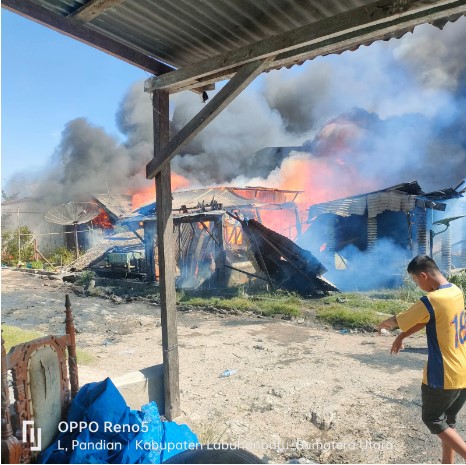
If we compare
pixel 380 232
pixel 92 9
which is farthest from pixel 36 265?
pixel 92 9

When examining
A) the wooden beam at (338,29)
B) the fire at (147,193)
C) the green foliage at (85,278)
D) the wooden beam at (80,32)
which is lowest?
the green foliage at (85,278)

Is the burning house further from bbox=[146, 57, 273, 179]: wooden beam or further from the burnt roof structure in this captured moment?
bbox=[146, 57, 273, 179]: wooden beam

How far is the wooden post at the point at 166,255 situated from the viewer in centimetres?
413

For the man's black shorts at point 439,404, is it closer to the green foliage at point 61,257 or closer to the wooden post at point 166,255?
the wooden post at point 166,255

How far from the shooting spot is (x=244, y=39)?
11.7 ft

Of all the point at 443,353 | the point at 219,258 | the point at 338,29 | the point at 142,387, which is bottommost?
the point at 142,387

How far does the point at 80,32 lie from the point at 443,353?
3.86 m

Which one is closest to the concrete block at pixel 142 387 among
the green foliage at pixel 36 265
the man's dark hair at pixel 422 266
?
the man's dark hair at pixel 422 266

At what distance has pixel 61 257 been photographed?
24.0 m

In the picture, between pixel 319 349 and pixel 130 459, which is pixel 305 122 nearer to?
pixel 319 349

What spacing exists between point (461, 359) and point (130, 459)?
268cm

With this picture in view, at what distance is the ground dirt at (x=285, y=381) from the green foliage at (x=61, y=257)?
522 inches

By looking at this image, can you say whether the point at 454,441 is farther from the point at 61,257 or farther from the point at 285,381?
the point at 61,257

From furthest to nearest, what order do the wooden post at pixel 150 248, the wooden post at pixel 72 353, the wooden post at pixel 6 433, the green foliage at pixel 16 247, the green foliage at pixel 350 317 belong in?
1. the green foliage at pixel 16 247
2. the wooden post at pixel 150 248
3. the green foliage at pixel 350 317
4. the wooden post at pixel 72 353
5. the wooden post at pixel 6 433
